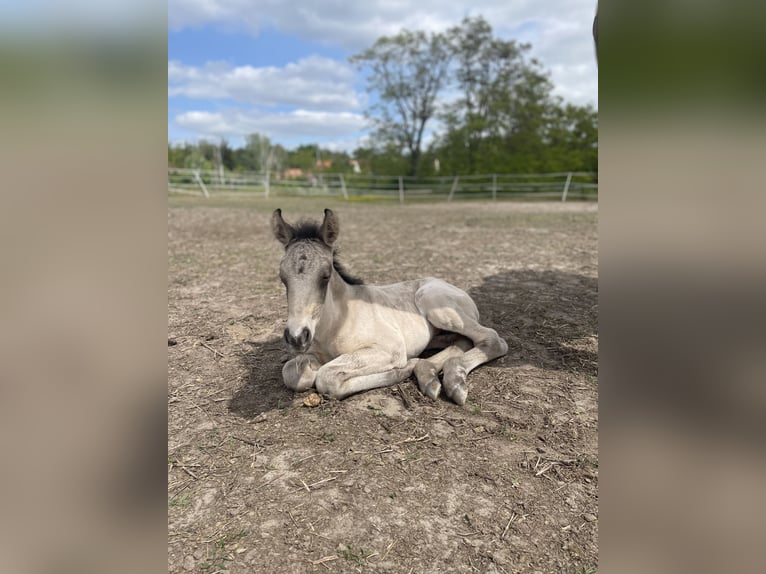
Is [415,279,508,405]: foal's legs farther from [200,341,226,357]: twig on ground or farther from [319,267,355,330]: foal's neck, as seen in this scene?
[200,341,226,357]: twig on ground

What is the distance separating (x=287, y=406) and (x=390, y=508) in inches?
57.0

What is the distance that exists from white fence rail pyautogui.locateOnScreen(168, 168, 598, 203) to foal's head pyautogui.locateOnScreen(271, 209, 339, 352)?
25294 millimetres

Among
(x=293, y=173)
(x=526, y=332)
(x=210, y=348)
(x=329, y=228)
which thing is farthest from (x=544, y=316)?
(x=293, y=173)

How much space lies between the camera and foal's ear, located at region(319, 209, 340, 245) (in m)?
3.63

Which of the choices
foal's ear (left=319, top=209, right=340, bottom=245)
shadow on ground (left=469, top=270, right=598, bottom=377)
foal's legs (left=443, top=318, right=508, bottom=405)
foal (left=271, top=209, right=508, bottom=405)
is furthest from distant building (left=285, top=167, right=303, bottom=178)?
foal's ear (left=319, top=209, right=340, bottom=245)

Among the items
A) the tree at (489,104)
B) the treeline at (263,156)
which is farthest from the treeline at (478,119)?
the treeline at (263,156)

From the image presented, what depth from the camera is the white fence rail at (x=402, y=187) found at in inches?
Answer: 1113

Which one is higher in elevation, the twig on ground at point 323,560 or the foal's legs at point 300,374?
the foal's legs at point 300,374

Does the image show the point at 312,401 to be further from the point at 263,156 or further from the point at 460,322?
the point at 263,156

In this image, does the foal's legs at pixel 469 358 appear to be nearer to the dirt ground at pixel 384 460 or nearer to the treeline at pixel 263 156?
the dirt ground at pixel 384 460

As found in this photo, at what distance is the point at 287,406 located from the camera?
369cm

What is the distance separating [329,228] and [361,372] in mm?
1253

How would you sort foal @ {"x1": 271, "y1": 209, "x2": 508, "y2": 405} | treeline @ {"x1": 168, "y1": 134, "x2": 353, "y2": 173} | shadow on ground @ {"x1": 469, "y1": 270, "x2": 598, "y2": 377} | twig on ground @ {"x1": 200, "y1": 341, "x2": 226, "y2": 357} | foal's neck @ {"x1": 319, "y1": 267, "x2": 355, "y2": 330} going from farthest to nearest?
treeline @ {"x1": 168, "y1": 134, "x2": 353, "y2": 173} < twig on ground @ {"x1": 200, "y1": 341, "x2": 226, "y2": 357} < shadow on ground @ {"x1": 469, "y1": 270, "x2": 598, "y2": 377} < foal's neck @ {"x1": 319, "y1": 267, "x2": 355, "y2": 330} < foal @ {"x1": 271, "y1": 209, "x2": 508, "y2": 405}
